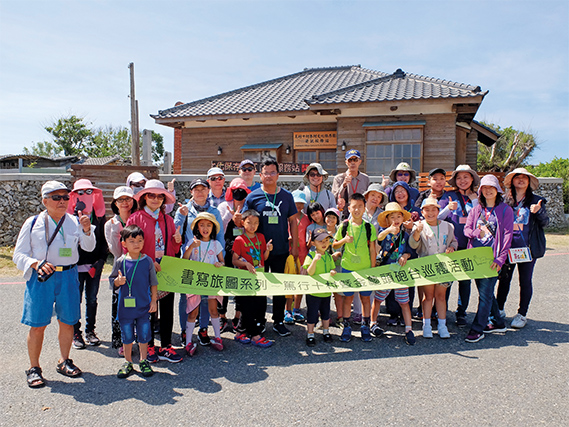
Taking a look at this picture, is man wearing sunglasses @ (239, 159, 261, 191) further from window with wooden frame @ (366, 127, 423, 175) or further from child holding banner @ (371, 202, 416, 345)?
window with wooden frame @ (366, 127, 423, 175)

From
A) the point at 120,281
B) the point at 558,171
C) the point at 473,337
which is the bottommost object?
the point at 473,337

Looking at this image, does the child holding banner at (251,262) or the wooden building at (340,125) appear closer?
the child holding banner at (251,262)

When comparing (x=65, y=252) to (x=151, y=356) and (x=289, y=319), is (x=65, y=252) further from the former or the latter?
(x=289, y=319)

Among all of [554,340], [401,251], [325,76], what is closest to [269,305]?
[401,251]

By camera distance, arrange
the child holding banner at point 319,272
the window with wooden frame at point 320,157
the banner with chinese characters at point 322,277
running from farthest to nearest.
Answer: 1. the window with wooden frame at point 320,157
2. the child holding banner at point 319,272
3. the banner with chinese characters at point 322,277

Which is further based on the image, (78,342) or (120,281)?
(78,342)

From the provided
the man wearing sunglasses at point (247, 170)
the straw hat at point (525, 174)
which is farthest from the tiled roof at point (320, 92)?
the man wearing sunglasses at point (247, 170)

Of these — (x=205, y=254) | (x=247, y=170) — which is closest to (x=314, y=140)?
(x=247, y=170)

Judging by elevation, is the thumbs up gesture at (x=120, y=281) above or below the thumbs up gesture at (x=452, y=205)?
below

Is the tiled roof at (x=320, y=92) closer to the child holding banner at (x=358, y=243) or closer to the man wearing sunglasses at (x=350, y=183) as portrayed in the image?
the man wearing sunglasses at (x=350, y=183)

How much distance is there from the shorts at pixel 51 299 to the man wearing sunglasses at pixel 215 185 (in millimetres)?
1978

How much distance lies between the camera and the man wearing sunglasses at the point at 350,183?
5652 millimetres

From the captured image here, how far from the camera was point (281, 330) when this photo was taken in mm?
4734

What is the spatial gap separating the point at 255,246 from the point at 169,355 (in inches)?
59.6
